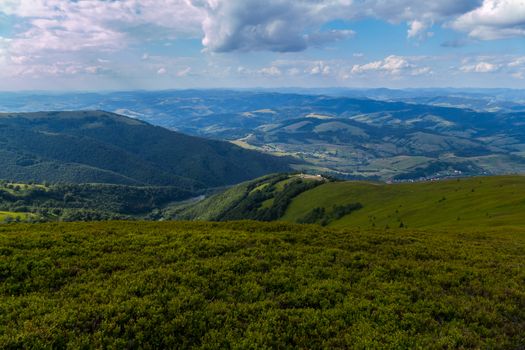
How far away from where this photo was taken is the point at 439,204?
11469 cm

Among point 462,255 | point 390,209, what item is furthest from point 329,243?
point 390,209

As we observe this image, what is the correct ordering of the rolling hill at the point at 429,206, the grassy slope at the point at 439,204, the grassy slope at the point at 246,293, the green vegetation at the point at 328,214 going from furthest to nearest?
the green vegetation at the point at 328,214
the rolling hill at the point at 429,206
the grassy slope at the point at 439,204
the grassy slope at the point at 246,293

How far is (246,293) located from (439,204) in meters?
112

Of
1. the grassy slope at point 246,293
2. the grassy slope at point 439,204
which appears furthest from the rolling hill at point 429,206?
the grassy slope at point 246,293

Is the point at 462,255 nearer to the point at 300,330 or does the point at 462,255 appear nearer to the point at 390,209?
the point at 300,330

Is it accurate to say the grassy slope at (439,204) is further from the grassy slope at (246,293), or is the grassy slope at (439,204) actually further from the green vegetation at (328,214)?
the grassy slope at (246,293)

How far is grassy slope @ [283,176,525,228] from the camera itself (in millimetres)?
79525

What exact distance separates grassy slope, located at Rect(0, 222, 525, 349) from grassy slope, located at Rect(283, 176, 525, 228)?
48.6 m

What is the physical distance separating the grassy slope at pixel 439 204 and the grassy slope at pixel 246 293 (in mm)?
48573

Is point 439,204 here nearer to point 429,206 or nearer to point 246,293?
point 429,206

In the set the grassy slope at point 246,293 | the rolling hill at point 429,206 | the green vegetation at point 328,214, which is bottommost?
the green vegetation at point 328,214

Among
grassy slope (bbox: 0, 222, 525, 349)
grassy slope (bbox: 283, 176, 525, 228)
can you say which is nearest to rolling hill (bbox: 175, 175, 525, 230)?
grassy slope (bbox: 283, 176, 525, 228)

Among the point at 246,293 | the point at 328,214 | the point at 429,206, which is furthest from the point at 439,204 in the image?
the point at 246,293

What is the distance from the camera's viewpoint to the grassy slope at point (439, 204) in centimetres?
7953
